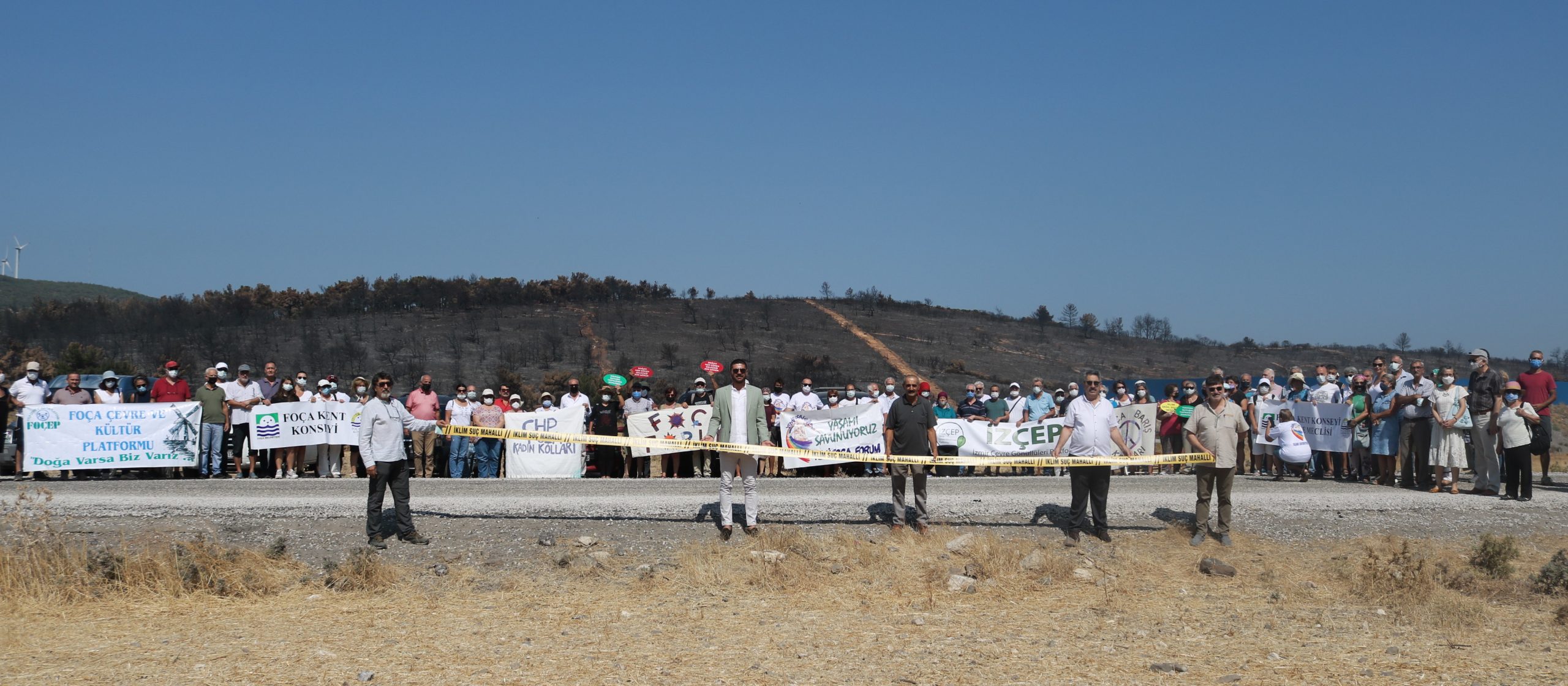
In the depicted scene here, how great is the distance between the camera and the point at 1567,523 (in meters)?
13.2

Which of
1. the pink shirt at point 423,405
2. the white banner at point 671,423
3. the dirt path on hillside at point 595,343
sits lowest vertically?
the white banner at point 671,423

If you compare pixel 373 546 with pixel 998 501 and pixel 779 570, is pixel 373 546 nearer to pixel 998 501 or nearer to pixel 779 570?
pixel 779 570

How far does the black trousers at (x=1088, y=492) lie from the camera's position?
11.8 meters

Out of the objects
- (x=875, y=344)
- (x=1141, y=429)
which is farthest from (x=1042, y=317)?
(x=1141, y=429)

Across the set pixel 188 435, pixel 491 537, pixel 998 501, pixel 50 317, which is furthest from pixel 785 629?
pixel 50 317

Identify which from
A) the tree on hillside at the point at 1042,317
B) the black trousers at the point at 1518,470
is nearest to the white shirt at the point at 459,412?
the black trousers at the point at 1518,470

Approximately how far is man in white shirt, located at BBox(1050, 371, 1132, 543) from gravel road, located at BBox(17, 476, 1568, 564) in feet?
1.97

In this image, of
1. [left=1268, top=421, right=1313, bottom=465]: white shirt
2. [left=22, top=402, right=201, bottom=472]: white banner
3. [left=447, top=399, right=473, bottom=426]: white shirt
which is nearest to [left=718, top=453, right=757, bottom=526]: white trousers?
[left=447, top=399, right=473, bottom=426]: white shirt

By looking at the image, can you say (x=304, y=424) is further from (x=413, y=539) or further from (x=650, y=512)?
(x=650, y=512)

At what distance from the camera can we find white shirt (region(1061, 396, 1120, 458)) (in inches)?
459

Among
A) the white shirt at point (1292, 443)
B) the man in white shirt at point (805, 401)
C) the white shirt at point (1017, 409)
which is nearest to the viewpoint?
the white shirt at point (1292, 443)

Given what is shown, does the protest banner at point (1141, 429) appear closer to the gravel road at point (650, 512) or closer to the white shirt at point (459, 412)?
the gravel road at point (650, 512)

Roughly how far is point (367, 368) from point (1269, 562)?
48.9 meters

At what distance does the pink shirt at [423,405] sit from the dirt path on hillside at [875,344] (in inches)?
1279
